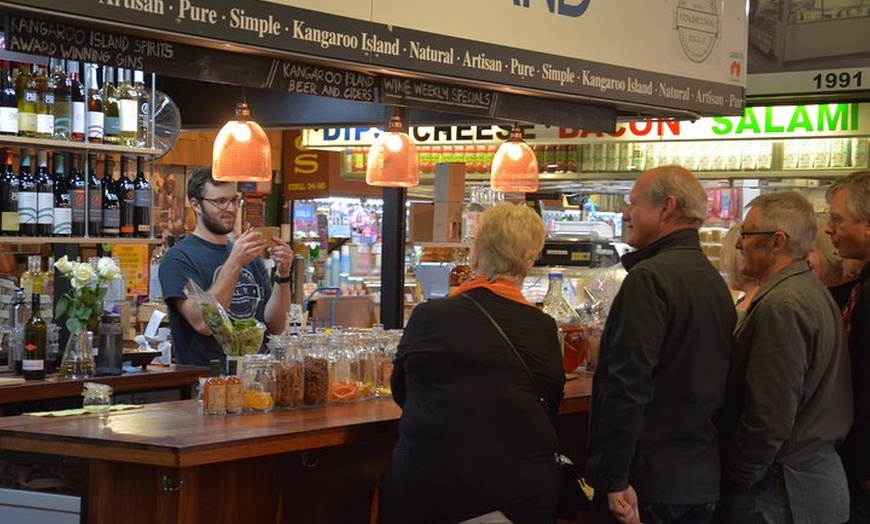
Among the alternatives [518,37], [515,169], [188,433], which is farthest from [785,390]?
[515,169]

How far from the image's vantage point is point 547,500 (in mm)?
3906

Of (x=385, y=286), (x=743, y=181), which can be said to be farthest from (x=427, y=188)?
(x=385, y=286)

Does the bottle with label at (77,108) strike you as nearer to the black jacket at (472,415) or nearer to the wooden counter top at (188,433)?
the wooden counter top at (188,433)

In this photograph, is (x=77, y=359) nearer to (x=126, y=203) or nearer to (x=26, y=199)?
(x=26, y=199)

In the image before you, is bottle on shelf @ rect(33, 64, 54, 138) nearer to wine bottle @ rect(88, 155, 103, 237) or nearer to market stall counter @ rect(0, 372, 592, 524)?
wine bottle @ rect(88, 155, 103, 237)

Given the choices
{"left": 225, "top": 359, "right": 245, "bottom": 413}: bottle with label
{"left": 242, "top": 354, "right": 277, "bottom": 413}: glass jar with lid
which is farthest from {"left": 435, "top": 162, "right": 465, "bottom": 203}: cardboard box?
{"left": 225, "top": 359, "right": 245, "bottom": 413}: bottle with label

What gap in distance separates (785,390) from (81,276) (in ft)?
11.6

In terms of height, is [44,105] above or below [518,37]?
below

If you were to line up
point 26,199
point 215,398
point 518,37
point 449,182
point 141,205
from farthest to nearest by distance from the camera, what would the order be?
point 449,182
point 141,205
point 26,199
point 518,37
point 215,398

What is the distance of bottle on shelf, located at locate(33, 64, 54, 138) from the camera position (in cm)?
649

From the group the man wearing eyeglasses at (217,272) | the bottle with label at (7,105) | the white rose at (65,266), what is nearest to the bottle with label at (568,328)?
the man wearing eyeglasses at (217,272)

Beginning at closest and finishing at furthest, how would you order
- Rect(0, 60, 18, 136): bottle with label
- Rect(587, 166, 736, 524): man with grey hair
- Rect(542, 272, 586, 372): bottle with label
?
Rect(587, 166, 736, 524): man with grey hair < Rect(542, 272, 586, 372): bottle with label < Rect(0, 60, 18, 136): bottle with label

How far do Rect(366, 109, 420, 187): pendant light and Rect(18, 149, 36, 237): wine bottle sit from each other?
1846mm

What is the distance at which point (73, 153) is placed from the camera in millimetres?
6754
